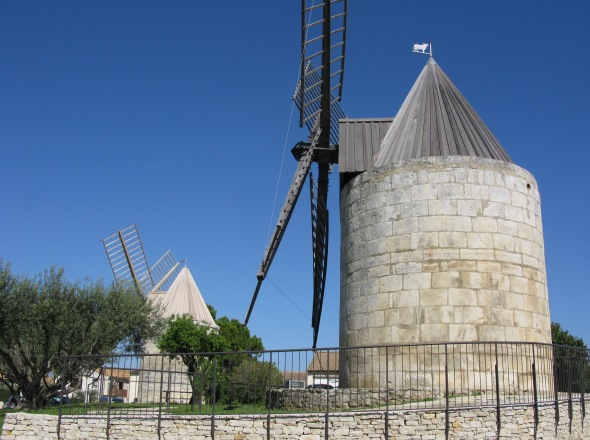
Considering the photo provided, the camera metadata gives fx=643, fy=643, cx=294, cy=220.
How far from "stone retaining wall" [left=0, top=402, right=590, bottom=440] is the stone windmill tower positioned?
209 centimetres

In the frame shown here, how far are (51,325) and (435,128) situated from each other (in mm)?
12862

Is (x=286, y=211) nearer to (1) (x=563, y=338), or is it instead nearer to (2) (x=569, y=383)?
(2) (x=569, y=383)

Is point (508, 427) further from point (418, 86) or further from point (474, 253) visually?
point (418, 86)

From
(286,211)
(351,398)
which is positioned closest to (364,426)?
(351,398)

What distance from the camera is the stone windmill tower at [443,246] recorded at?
39.7ft

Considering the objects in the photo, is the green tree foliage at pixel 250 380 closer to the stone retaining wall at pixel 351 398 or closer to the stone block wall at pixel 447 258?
the stone retaining wall at pixel 351 398

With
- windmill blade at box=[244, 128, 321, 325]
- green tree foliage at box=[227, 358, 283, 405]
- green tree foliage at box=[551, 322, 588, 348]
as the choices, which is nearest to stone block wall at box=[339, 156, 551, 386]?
green tree foliage at box=[227, 358, 283, 405]

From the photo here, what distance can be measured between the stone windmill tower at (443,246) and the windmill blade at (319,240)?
6.20m

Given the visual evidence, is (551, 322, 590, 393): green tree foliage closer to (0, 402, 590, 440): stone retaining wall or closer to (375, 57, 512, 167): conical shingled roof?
(0, 402, 590, 440): stone retaining wall

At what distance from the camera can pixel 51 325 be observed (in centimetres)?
1950

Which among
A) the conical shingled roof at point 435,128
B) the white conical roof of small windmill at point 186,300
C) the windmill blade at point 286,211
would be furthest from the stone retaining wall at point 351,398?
the white conical roof of small windmill at point 186,300

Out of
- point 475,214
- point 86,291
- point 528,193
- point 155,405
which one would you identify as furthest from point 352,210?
point 86,291

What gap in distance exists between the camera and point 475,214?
41.3 ft

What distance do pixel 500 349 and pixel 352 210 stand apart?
428 centimetres
